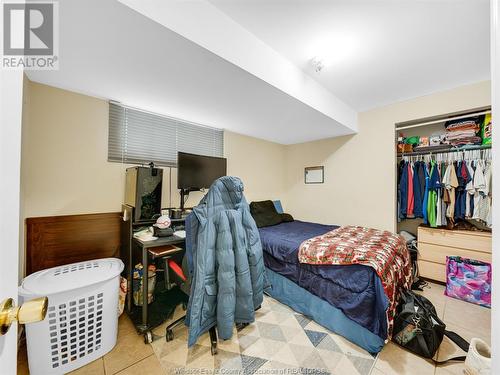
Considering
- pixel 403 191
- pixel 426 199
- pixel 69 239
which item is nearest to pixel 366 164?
pixel 403 191

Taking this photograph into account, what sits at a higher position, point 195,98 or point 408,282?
point 195,98

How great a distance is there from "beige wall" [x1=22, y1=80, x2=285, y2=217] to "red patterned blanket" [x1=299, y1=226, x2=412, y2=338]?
2166 millimetres

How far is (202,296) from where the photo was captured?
1.42 meters

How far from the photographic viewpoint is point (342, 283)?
171cm

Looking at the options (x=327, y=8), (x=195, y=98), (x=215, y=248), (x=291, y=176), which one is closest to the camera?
(x=327, y=8)

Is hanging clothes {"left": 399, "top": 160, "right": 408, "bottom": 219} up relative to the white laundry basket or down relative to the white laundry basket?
up

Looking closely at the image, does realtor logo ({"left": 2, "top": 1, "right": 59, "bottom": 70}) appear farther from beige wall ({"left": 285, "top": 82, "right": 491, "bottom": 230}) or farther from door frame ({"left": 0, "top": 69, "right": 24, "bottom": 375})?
beige wall ({"left": 285, "top": 82, "right": 491, "bottom": 230})

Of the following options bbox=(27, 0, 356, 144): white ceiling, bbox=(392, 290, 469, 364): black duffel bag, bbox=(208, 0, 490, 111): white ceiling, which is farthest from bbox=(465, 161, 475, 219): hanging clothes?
bbox=(27, 0, 356, 144): white ceiling

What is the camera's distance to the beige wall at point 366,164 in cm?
255

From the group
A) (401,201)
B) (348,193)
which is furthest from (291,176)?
(401,201)

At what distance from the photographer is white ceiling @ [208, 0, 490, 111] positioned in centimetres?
139

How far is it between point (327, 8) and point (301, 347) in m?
2.54

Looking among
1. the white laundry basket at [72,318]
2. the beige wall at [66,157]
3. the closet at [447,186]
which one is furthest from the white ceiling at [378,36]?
the white laundry basket at [72,318]

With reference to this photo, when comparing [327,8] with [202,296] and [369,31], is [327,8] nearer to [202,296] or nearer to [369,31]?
[369,31]
